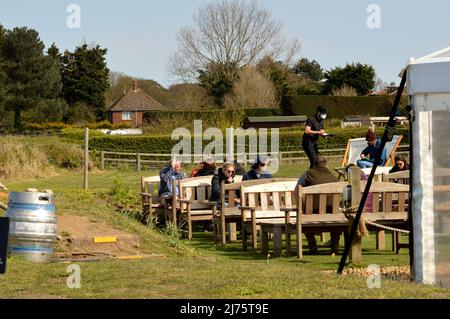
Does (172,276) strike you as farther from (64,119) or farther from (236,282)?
(64,119)

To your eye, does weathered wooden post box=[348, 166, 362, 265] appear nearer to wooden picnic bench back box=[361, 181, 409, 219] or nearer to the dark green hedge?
wooden picnic bench back box=[361, 181, 409, 219]

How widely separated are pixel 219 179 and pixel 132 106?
7839 centimetres

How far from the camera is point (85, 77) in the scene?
83375mm

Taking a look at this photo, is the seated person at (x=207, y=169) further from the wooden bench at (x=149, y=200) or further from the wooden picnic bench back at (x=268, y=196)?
the wooden picnic bench back at (x=268, y=196)

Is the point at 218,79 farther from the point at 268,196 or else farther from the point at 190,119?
the point at 268,196

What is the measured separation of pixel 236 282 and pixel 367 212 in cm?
567

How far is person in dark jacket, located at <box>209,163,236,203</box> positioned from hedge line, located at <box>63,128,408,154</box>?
96.7 feet

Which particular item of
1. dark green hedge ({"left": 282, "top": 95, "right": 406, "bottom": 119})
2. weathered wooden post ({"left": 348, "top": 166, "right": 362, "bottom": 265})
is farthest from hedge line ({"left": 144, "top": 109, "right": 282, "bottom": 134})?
weathered wooden post ({"left": 348, "top": 166, "right": 362, "bottom": 265})

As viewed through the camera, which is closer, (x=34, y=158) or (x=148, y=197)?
(x=148, y=197)

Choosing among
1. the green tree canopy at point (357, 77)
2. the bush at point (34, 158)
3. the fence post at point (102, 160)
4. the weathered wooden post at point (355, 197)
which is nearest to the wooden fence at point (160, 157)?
the fence post at point (102, 160)

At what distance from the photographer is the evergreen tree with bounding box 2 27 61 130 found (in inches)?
2913

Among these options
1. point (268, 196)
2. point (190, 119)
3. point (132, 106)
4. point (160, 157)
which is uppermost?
point (132, 106)

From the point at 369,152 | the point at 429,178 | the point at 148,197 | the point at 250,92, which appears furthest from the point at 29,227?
the point at 250,92

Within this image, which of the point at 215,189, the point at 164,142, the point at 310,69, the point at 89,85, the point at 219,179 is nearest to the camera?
the point at 215,189
